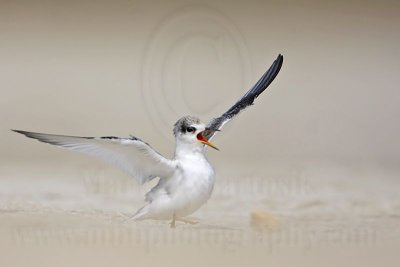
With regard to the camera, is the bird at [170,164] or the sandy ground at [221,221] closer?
the bird at [170,164]

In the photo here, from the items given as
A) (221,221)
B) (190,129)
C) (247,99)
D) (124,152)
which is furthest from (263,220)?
(124,152)

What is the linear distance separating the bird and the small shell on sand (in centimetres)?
35

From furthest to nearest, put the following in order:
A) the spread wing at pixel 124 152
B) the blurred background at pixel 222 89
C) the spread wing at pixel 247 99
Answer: the blurred background at pixel 222 89
the spread wing at pixel 247 99
the spread wing at pixel 124 152

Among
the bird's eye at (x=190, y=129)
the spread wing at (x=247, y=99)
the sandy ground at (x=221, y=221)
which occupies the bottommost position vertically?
the sandy ground at (x=221, y=221)

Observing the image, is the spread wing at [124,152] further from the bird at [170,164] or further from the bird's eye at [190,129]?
the bird's eye at [190,129]

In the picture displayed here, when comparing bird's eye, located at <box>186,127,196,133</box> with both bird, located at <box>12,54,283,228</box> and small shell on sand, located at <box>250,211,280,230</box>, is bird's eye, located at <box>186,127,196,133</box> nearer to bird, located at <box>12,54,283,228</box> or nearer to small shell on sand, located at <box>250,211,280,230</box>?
bird, located at <box>12,54,283,228</box>

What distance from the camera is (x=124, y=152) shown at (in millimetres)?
2406

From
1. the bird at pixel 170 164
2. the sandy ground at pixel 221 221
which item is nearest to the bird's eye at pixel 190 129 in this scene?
the bird at pixel 170 164

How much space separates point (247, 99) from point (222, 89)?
43cm

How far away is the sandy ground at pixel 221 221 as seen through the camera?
8.87ft

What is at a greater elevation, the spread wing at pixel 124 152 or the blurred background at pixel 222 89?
the blurred background at pixel 222 89

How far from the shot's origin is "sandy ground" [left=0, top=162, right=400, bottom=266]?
2705 millimetres

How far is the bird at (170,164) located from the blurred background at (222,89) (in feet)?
1.46

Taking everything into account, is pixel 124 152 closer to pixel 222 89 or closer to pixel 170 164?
pixel 170 164
